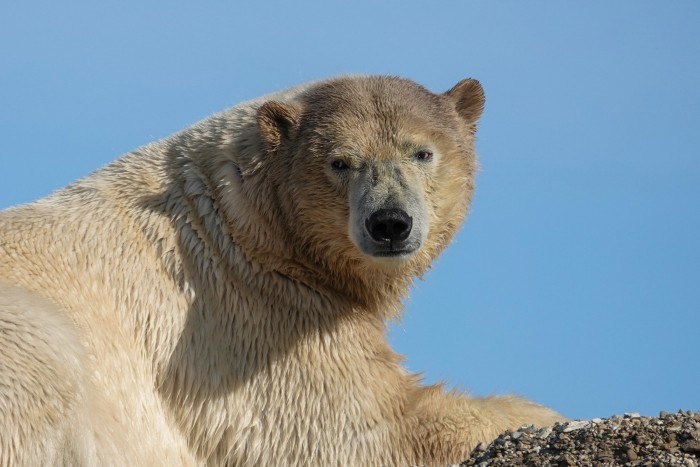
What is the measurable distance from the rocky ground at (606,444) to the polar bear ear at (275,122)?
3.11 m

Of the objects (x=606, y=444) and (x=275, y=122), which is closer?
(x=606, y=444)

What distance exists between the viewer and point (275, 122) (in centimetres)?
921

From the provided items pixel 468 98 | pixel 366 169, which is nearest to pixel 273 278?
pixel 366 169

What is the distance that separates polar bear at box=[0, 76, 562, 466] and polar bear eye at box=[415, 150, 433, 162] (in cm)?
1

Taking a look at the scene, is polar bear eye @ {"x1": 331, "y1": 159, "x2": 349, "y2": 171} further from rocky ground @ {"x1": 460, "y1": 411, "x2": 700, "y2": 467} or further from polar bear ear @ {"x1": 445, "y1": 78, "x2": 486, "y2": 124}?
rocky ground @ {"x1": 460, "y1": 411, "x2": 700, "y2": 467}

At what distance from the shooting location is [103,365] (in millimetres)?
8469

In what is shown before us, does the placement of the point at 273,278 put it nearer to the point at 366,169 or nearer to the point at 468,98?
the point at 366,169

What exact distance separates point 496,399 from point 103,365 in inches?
133

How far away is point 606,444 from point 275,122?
3828 millimetres

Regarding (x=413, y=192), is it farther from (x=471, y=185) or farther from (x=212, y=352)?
(x=212, y=352)

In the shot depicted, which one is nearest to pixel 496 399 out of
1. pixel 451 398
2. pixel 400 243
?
pixel 451 398

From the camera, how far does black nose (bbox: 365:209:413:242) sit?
860 centimetres

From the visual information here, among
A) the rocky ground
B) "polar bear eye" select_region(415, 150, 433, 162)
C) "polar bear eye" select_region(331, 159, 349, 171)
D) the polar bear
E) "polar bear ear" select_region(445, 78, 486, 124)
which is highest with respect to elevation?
"polar bear ear" select_region(445, 78, 486, 124)

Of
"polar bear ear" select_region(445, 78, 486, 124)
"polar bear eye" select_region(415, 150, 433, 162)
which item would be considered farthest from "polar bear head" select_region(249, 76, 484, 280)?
"polar bear ear" select_region(445, 78, 486, 124)
